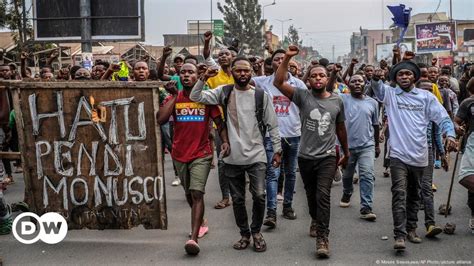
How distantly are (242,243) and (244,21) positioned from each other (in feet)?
188

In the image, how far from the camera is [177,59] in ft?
29.7

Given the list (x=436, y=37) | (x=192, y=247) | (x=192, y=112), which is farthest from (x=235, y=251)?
(x=436, y=37)

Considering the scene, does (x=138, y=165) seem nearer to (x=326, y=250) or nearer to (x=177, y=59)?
(x=326, y=250)

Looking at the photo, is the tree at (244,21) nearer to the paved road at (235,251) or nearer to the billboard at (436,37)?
the billboard at (436,37)

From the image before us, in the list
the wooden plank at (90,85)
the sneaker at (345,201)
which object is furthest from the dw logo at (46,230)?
the sneaker at (345,201)

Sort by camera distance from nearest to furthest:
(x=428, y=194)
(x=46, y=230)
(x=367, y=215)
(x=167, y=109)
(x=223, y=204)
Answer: (x=167, y=109) < (x=46, y=230) < (x=428, y=194) < (x=367, y=215) < (x=223, y=204)

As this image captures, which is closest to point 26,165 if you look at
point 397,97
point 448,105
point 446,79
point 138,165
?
point 138,165

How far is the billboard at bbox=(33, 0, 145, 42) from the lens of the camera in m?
11.6

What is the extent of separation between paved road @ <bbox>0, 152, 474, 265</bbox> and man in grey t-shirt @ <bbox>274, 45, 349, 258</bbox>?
0.39m

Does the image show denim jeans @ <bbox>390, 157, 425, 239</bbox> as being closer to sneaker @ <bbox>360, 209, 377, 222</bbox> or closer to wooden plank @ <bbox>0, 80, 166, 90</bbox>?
sneaker @ <bbox>360, 209, 377, 222</bbox>

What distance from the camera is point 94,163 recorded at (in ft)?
19.6

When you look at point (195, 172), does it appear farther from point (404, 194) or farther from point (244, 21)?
point (244, 21)

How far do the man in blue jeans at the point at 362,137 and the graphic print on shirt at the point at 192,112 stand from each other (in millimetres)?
2220

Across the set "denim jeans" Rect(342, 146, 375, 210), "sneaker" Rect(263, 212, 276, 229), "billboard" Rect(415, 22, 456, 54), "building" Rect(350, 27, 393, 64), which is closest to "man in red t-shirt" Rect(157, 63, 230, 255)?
"sneaker" Rect(263, 212, 276, 229)
